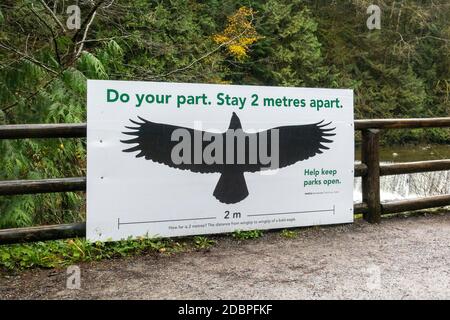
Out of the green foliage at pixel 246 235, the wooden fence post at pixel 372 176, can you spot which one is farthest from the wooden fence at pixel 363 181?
the green foliage at pixel 246 235

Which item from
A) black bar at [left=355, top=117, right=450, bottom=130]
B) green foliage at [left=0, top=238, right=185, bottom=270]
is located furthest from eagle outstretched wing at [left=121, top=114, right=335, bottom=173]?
green foliage at [left=0, top=238, right=185, bottom=270]

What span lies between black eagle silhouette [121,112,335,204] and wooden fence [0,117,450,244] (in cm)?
50

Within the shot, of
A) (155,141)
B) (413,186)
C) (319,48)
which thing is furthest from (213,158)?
(319,48)

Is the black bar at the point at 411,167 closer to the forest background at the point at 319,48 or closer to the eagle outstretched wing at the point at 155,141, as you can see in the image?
the eagle outstretched wing at the point at 155,141

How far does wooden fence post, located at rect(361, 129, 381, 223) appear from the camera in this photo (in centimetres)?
529

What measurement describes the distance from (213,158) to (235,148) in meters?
0.24

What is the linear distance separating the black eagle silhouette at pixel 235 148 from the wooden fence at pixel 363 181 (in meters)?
0.50

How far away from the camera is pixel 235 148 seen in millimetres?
4641

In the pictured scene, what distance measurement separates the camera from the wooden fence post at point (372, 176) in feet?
17.4

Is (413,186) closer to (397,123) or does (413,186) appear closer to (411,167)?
(411,167)

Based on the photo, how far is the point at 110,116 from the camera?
13.8ft

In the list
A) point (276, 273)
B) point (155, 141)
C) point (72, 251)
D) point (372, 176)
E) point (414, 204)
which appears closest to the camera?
point (276, 273)
